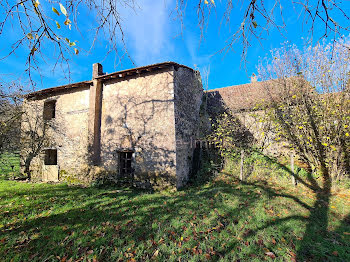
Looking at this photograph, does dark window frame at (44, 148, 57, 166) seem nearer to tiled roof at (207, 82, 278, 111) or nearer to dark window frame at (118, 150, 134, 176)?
dark window frame at (118, 150, 134, 176)

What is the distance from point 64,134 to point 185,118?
6845 millimetres

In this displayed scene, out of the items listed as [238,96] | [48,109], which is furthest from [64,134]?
[238,96]

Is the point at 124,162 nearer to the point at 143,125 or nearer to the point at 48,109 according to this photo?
the point at 143,125

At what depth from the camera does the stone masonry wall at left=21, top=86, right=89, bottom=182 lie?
27.7ft

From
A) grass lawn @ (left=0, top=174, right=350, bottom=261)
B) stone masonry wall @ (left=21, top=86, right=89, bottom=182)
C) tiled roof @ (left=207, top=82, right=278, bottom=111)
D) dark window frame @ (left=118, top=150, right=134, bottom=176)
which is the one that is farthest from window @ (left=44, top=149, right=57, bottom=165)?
tiled roof @ (left=207, top=82, right=278, bottom=111)

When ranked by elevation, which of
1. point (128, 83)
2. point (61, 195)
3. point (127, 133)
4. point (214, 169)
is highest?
point (128, 83)

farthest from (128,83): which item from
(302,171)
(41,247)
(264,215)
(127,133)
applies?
(302,171)

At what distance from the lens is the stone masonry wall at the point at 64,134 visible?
332 inches

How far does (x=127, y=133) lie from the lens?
25.0 ft

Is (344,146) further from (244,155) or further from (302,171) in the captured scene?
(244,155)

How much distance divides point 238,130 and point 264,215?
556 cm

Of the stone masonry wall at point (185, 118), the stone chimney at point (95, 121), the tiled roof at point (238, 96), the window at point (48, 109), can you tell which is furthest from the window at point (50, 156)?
the tiled roof at point (238, 96)

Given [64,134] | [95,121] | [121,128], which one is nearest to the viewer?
[121,128]

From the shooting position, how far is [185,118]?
7789 millimetres
